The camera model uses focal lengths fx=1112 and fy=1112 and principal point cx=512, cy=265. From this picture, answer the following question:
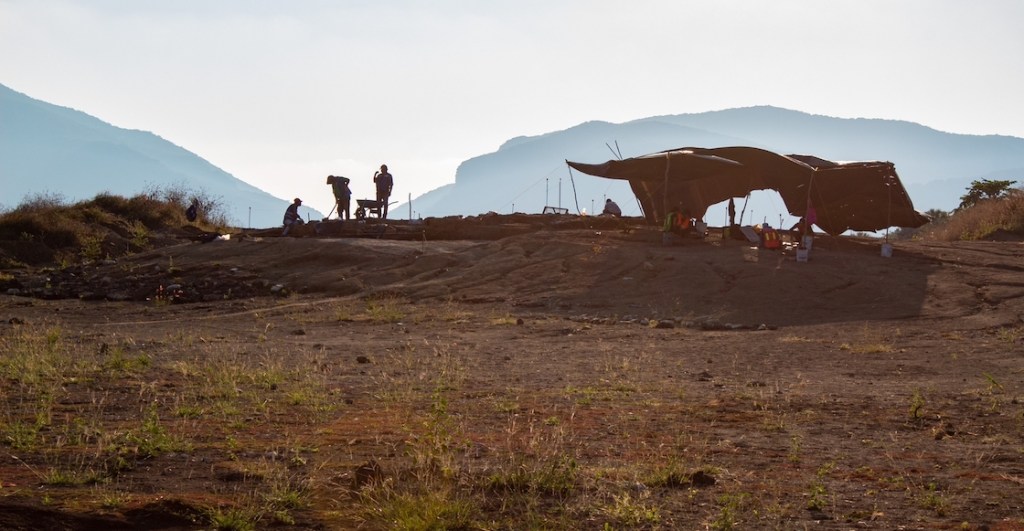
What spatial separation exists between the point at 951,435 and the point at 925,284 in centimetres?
1316

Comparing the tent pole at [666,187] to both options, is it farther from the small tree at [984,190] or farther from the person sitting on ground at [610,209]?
the small tree at [984,190]

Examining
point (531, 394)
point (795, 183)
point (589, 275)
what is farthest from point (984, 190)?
point (531, 394)

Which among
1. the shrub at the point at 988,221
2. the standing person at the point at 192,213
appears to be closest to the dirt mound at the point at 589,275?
the shrub at the point at 988,221

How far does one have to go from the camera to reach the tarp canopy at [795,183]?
25906 mm

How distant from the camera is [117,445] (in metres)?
6.73

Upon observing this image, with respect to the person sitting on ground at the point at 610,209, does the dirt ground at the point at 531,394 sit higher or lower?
lower

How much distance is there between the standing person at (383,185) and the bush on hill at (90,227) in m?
5.57

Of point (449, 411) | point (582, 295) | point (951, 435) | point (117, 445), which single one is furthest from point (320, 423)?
point (582, 295)

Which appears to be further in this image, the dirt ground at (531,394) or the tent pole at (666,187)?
the tent pole at (666,187)

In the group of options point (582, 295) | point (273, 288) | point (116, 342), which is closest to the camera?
point (116, 342)

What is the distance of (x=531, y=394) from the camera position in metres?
10.1

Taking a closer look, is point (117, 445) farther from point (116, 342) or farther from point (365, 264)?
point (365, 264)

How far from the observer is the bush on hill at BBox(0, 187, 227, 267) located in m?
28.1

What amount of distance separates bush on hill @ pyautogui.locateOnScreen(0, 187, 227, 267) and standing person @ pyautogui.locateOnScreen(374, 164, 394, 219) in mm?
5567
